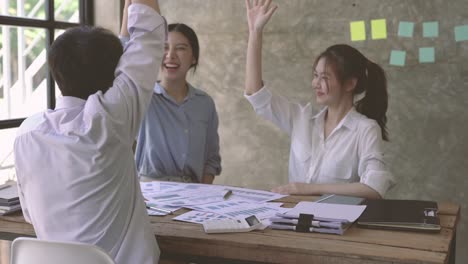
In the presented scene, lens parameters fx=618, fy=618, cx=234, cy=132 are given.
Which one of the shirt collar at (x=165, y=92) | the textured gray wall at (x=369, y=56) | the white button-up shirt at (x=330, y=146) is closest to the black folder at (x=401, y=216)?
the white button-up shirt at (x=330, y=146)

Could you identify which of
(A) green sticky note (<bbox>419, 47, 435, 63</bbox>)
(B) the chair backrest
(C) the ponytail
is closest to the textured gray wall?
(A) green sticky note (<bbox>419, 47, 435, 63</bbox>)

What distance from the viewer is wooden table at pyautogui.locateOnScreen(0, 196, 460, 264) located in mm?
1737

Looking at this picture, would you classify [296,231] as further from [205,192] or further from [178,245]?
[205,192]

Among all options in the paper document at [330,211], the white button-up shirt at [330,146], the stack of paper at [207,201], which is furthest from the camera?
the white button-up shirt at [330,146]

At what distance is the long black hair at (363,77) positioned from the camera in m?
2.85

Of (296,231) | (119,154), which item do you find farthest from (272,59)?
(119,154)

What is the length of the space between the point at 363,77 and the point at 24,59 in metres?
2.00

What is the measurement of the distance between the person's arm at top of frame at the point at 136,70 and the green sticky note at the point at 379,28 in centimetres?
217

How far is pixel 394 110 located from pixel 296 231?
194 centimetres

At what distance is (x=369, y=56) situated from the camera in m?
3.72

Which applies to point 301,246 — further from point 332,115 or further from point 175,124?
point 175,124

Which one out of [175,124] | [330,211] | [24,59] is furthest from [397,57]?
[24,59]

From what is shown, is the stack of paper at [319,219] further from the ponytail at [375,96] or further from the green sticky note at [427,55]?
the green sticky note at [427,55]

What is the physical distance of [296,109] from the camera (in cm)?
301
